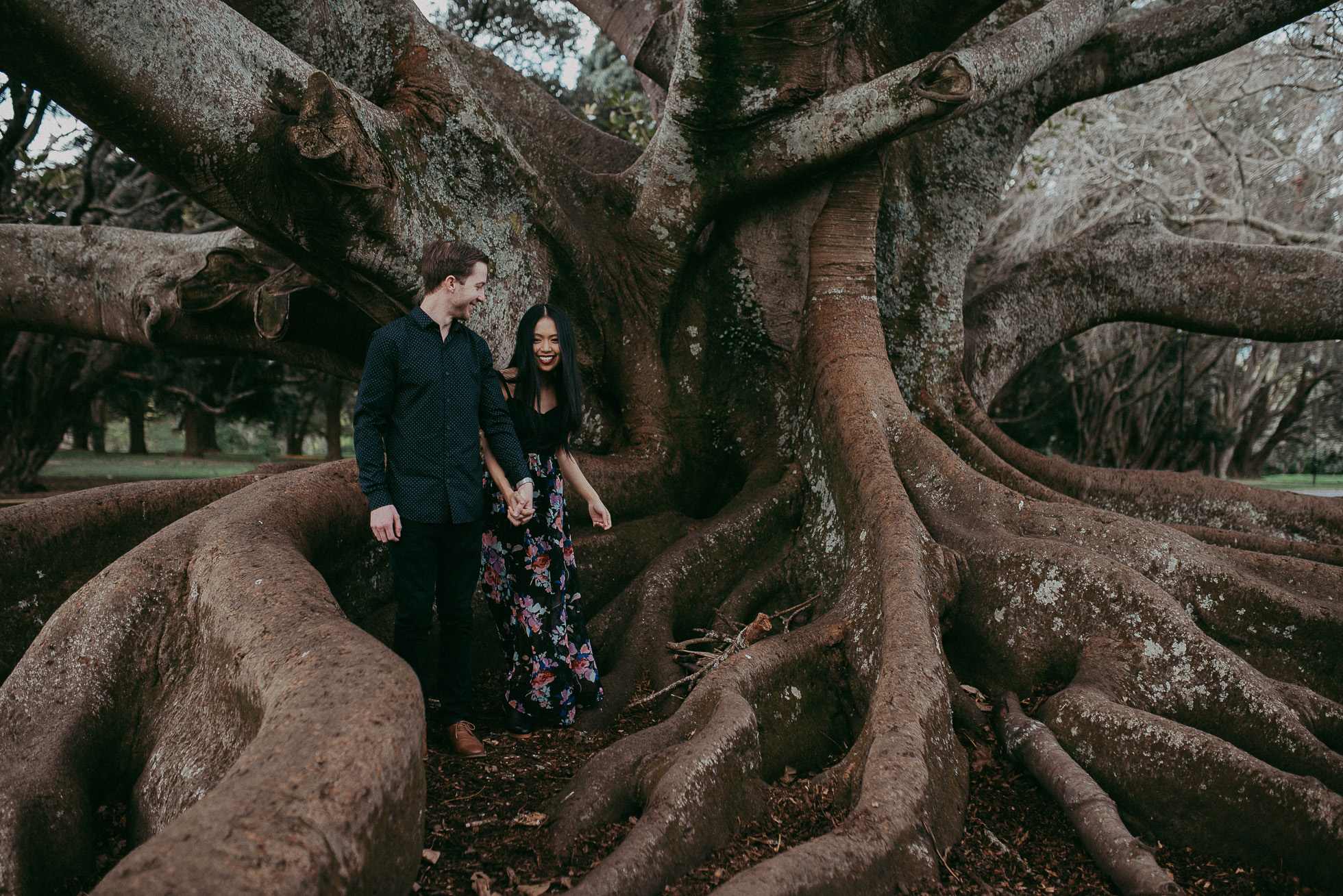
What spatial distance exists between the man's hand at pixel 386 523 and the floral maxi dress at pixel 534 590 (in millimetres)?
611

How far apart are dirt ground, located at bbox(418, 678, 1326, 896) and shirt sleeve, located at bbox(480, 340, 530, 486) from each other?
107 cm

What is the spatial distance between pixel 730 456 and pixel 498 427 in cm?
212

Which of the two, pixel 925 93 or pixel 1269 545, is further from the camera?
pixel 1269 545

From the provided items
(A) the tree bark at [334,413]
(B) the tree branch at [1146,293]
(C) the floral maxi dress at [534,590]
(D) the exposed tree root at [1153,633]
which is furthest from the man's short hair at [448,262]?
(A) the tree bark at [334,413]

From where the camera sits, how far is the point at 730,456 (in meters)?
4.94

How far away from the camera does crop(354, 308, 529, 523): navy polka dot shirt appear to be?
9.09 ft

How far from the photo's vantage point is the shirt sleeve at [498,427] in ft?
10.0

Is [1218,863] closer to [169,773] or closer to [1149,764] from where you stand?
[1149,764]

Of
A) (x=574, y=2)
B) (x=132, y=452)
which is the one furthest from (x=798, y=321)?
(x=132, y=452)

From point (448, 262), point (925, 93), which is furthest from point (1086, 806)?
point (925, 93)

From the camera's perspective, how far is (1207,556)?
3.62 meters

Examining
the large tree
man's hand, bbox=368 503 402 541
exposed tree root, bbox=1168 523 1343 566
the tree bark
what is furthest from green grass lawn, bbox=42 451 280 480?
exposed tree root, bbox=1168 523 1343 566

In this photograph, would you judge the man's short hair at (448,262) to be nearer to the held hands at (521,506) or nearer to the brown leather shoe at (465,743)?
the held hands at (521,506)

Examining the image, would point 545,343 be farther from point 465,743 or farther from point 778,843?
point 778,843
